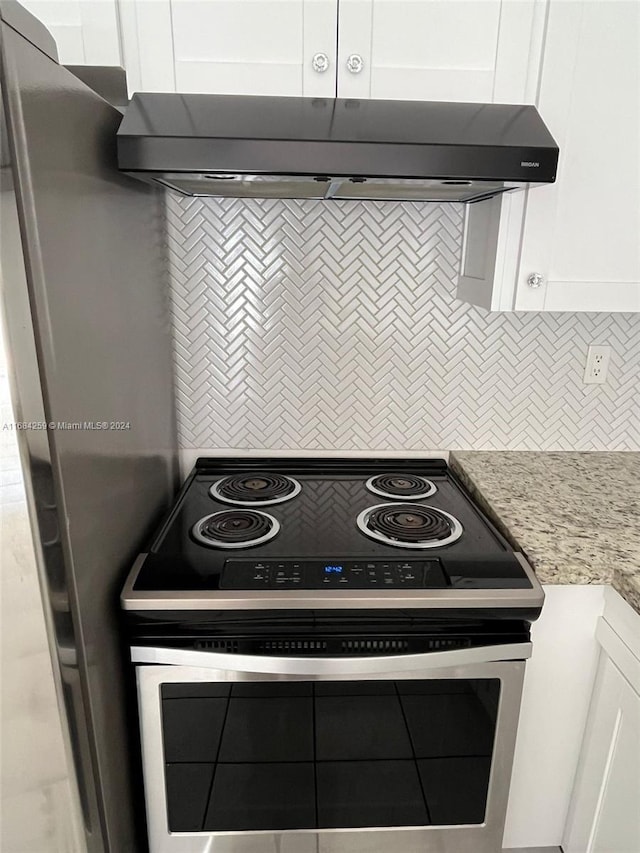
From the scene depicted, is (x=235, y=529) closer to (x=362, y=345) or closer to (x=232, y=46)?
(x=362, y=345)

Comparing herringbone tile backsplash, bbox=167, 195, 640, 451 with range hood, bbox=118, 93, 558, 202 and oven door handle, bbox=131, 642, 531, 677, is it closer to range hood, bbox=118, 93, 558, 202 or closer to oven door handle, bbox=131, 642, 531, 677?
range hood, bbox=118, 93, 558, 202

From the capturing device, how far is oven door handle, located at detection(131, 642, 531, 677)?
3.58ft

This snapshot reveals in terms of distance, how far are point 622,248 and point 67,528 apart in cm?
126

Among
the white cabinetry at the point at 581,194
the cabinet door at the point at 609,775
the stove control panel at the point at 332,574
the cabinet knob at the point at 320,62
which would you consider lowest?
the cabinet door at the point at 609,775

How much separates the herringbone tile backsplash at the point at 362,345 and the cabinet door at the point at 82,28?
1.41ft

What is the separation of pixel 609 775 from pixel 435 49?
59.7 inches

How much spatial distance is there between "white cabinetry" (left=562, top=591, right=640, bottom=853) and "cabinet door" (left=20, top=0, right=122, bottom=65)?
4.87 ft

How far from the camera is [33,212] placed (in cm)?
75

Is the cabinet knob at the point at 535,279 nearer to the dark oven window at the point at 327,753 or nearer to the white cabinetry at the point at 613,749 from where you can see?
the white cabinetry at the point at 613,749

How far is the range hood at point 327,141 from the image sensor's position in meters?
0.99

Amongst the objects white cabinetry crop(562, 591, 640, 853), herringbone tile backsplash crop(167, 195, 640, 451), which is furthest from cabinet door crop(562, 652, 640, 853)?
herringbone tile backsplash crop(167, 195, 640, 451)

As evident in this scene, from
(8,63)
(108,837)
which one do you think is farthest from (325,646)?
(8,63)

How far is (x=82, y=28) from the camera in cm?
111

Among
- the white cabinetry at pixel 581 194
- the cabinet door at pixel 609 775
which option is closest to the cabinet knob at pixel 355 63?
the white cabinetry at pixel 581 194
